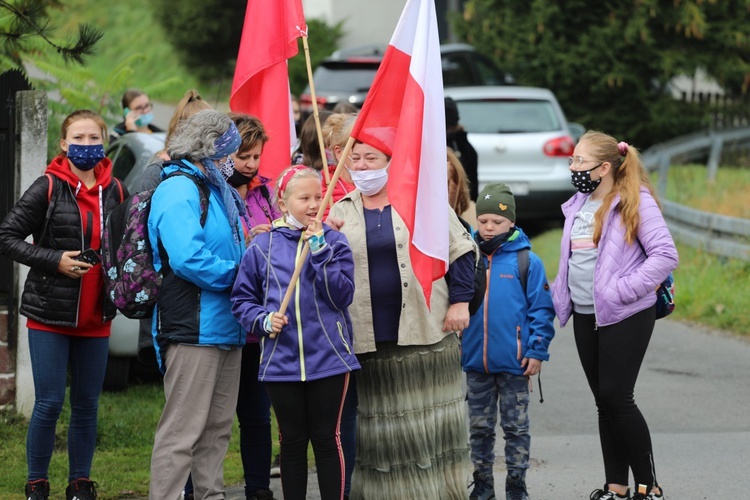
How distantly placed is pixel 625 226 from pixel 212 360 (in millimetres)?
2101

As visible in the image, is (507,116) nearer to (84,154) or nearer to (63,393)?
(84,154)

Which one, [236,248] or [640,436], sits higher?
[236,248]

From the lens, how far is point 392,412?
583cm

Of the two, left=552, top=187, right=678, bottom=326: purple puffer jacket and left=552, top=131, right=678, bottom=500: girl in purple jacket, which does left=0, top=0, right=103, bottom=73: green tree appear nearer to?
left=552, top=131, right=678, bottom=500: girl in purple jacket

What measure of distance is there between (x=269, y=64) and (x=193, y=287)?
5.45ft

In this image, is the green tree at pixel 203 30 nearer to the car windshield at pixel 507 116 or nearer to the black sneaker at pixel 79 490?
the car windshield at pixel 507 116

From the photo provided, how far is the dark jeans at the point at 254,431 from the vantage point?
20.6ft

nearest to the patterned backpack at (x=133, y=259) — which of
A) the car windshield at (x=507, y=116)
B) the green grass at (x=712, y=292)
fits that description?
the green grass at (x=712, y=292)

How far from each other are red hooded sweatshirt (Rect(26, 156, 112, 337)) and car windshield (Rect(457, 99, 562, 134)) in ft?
31.9

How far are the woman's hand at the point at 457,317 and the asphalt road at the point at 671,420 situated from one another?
4.24 feet

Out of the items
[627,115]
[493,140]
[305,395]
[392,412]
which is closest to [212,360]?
[305,395]

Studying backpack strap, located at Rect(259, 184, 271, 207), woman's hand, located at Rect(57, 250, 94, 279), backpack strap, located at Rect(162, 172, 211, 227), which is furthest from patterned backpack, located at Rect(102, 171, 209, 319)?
backpack strap, located at Rect(259, 184, 271, 207)

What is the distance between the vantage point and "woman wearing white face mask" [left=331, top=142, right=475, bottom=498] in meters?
5.73

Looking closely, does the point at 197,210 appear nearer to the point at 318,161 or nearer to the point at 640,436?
the point at 318,161
